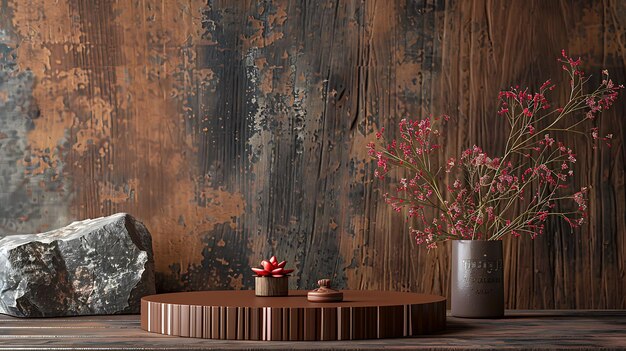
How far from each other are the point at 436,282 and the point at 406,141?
1.43 ft

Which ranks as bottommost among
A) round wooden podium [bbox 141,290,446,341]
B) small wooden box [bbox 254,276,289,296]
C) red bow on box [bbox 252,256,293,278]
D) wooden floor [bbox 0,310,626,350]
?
wooden floor [bbox 0,310,626,350]

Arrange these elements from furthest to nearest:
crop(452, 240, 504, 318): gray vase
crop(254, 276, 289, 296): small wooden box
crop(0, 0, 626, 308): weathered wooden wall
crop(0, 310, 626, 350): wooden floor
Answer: crop(0, 0, 626, 308): weathered wooden wall → crop(452, 240, 504, 318): gray vase → crop(254, 276, 289, 296): small wooden box → crop(0, 310, 626, 350): wooden floor

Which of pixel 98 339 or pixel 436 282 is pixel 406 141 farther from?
pixel 98 339

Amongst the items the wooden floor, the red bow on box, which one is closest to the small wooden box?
the red bow on box

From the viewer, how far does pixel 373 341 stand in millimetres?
1616

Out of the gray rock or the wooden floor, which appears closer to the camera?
the wooden floor

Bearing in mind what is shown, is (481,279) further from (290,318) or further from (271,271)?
(290,318)

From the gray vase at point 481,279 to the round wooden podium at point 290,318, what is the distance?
318mm

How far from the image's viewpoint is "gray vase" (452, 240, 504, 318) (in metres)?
2.08

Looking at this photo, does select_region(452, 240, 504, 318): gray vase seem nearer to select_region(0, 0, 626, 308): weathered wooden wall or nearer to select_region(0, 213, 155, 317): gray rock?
select_region(0, 0, 626, 308): weathered wooden wall

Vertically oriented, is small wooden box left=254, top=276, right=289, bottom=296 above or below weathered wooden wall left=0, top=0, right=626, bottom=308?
below

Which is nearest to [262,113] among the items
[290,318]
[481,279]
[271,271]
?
[271,271]

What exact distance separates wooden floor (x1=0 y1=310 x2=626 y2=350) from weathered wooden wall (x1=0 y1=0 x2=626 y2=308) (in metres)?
0.40

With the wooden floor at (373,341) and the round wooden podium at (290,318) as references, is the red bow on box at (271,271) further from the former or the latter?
the wooden floor at (373,341)
